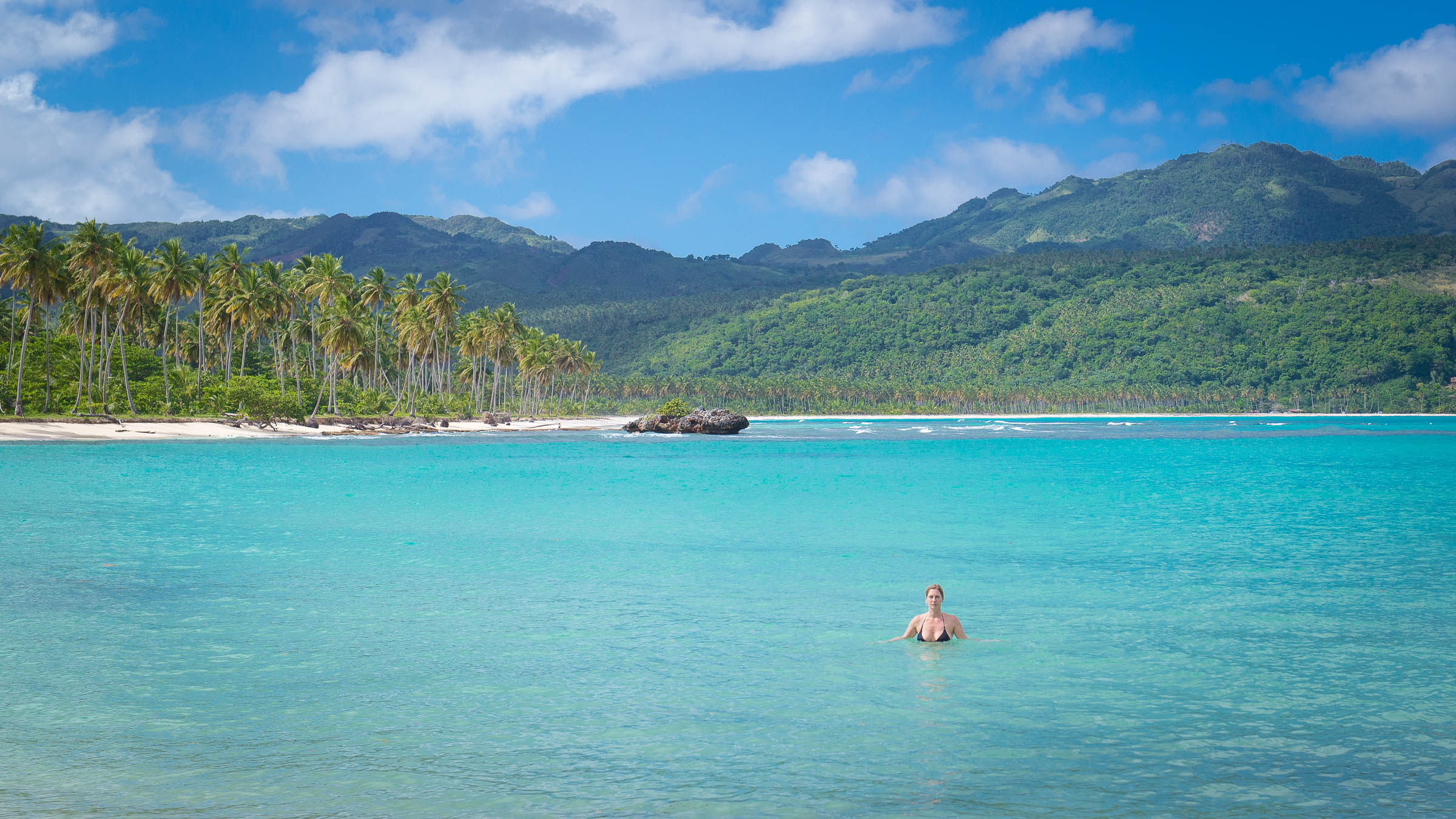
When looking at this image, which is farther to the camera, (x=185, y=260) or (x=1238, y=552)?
(x=185, y=260)

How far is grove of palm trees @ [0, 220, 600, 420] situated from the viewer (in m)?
86.2

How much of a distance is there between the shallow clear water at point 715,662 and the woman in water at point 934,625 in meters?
0.24

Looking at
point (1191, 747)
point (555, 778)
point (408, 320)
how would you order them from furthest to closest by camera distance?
1. point (408, 320)
2. point (1191, 747)
3. point (555, 778)

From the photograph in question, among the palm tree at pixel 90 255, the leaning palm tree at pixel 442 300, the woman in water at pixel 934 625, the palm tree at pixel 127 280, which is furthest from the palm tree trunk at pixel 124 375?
the woman in water at pixel 934 625

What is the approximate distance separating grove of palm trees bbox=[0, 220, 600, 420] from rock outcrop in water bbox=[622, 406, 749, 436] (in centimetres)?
2418

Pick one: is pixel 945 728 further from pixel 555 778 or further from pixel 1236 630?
pixel 1236 630

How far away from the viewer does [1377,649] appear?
1675 cm

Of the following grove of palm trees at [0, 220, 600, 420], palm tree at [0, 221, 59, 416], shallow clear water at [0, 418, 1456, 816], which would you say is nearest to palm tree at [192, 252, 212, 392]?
grove of palm trees at [0, 220, 600, 420]

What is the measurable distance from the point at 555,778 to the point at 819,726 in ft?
11.0

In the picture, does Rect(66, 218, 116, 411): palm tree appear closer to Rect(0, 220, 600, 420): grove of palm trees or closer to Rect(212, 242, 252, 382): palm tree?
Rect(0, 220, 600, 420): grove of palm trees

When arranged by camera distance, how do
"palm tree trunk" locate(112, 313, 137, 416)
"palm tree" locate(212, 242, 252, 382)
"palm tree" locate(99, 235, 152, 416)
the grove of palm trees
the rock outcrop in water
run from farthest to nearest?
the rock outcrop in water → "palm tree" locate(212, 242, 252, 382) → "palm tree trunk" locate(112, 313, 137, 416) → "palm tree" locate(99, 235, 152, 416) → the grove of palm trees

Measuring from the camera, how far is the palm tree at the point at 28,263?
78625 mm

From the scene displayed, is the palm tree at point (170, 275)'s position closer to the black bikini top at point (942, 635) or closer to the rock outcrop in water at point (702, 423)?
the rock outcrop in water at point (702, 423)

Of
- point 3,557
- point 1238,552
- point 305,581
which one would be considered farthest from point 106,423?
point 1238,552
